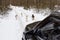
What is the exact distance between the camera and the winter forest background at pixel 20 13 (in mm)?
4902

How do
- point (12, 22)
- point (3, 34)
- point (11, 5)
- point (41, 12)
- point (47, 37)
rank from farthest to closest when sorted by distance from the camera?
point (11, 5) < point (41, 12) < point (12, 22) < point (3, 34) < point (47, 37)

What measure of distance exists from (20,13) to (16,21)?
889 mm

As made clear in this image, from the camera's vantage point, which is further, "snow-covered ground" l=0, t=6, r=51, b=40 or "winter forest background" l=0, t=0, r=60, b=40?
"winter forest background" l=0, t=0, r=60, b=40

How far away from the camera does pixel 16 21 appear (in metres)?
5.76

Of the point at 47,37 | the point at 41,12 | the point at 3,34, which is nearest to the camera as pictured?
the point at 47,37

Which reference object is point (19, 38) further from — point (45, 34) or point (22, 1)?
point (22, 1)

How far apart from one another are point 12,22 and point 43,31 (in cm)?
237

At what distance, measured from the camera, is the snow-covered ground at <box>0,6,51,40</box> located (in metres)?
4.70

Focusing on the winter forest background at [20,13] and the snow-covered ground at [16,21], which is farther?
the winter forest background at [20,13]

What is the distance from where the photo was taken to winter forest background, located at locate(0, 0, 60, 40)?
16.1 feet

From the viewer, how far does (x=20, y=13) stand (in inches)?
260

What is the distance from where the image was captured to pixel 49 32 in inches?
131

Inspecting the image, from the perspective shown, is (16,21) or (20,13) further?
(20,13)

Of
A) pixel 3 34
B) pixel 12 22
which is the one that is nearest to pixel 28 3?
pixel 12 22
